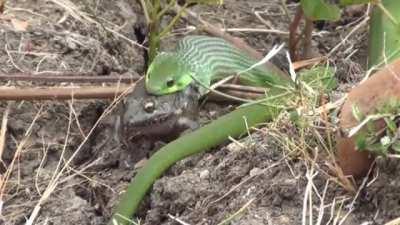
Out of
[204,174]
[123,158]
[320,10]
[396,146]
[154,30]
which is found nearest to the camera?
[396,146]

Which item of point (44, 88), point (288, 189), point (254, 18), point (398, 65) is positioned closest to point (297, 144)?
point (288, 189)

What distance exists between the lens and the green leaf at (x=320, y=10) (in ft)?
12.0

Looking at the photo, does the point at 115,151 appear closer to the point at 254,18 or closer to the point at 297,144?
the point at 297,144

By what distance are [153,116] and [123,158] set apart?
20 centimetres

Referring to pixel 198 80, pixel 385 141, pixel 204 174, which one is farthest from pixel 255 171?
pixel 198 80

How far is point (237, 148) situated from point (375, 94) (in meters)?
0.61

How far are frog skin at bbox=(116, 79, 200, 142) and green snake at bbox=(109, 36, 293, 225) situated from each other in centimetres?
4

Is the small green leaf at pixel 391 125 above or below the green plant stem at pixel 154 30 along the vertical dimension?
above

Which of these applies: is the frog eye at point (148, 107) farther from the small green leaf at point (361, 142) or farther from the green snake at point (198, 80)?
the small green leaf at point (361, 142)

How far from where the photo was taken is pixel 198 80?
378 cm

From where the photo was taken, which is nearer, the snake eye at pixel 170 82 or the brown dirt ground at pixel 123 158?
the brown dirt ground at pixel 123 158

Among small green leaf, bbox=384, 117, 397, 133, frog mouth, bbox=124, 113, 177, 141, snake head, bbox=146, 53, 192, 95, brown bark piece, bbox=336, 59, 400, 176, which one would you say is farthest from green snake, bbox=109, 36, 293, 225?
small green leaf, bbox=384, 117, 397, 133

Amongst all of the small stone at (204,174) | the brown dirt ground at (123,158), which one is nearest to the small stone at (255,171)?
the brown dirt ground at (123,158)

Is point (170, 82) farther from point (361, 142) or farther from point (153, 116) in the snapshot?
point (361, 142)
